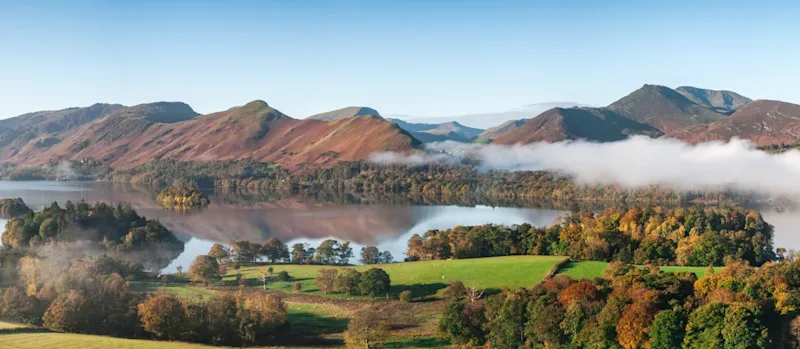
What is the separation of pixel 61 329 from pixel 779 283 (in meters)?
33.1

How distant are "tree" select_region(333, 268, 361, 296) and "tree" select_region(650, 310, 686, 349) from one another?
18.6 meters

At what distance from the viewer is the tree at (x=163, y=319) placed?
98.9ft

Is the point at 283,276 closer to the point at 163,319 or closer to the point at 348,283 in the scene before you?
the point at 348,283

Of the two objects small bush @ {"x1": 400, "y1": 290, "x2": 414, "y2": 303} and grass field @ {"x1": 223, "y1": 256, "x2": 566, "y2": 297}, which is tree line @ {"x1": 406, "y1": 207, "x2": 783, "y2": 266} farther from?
small bush @ {"x1": 400, "y1": 290, "x2": 414, "y2": 303}

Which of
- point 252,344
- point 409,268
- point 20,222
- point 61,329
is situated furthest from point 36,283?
point 20,222

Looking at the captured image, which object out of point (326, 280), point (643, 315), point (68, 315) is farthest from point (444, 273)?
point (68, 315)

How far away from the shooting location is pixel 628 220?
59.6 metres

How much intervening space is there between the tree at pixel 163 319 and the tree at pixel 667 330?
20679 mm

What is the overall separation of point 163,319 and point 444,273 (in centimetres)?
1945

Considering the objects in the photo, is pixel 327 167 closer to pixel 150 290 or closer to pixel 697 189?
pixel 697 189

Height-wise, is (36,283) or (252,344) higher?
(36,283)

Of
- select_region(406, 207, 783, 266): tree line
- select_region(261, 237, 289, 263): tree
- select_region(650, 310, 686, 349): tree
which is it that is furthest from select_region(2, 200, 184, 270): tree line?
select_region(650, 310, 686, 349): tree

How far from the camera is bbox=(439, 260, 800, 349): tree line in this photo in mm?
26344

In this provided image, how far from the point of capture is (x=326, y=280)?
40.9 m
